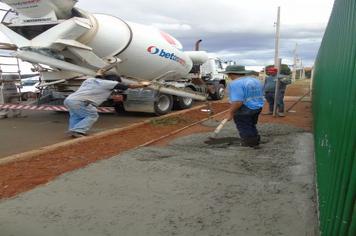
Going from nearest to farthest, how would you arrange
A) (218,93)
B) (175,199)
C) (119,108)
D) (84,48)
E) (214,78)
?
1. (175,199)
2. (84,48)
3. (119,108)
4. (218,93)
5. (214,78)

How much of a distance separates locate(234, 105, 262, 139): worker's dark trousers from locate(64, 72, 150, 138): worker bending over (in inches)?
120

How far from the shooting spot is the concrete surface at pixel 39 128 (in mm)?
9260

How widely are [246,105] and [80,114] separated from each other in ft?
13.1

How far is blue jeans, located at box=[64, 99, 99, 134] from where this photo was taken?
390 inches

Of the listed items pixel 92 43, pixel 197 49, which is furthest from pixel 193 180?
pixel 197 49

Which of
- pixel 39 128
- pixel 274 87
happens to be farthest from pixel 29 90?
pixel 274 87

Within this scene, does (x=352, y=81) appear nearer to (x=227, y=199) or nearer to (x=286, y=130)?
(x=227, y=199)

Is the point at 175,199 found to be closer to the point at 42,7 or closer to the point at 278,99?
the point at 42,7

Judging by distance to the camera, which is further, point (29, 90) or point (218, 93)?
point (218, 93)

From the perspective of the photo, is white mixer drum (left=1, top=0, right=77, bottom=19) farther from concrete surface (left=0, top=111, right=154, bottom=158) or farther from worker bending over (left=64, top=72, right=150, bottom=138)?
concrete surface (left=0, top=111, right=154, bottom=158)

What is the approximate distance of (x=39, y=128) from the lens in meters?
11.7

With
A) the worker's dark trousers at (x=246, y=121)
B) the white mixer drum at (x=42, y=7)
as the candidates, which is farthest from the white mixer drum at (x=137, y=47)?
the worker's dark trousers at (x=246, y=121)

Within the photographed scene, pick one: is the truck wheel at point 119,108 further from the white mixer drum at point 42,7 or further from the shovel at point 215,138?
the shovel at point 215,138

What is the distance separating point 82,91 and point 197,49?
1126cm
